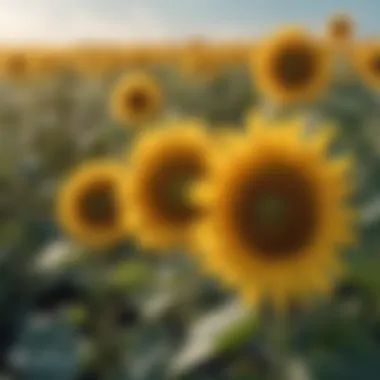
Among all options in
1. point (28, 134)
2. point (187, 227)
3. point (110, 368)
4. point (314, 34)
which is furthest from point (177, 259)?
point (28, 134)

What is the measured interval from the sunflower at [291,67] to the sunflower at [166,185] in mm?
174

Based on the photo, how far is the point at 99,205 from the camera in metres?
0.85

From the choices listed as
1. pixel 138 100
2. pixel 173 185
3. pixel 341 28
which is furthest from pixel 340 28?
pixel 173 185

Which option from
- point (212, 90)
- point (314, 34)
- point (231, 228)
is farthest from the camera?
point (212, 90)

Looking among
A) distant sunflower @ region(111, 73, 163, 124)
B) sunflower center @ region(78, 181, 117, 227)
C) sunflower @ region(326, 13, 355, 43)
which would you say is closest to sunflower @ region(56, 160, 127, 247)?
sunflower center @ region(78, 181, 117, 227)

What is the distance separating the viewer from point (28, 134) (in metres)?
1.15

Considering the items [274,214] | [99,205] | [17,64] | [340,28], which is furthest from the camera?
[17,64]

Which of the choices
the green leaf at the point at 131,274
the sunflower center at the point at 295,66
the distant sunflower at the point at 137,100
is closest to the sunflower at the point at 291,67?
the sunflower center at the point at 295,66

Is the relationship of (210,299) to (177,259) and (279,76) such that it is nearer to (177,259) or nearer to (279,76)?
(177,259)

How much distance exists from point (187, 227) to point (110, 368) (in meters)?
0.17

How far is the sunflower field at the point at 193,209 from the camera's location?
2.09ft

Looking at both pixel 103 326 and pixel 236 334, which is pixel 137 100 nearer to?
pixel 103 326

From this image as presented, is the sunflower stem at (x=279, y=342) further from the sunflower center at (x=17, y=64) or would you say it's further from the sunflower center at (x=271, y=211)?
the sunflower center at (x=17, y=64)

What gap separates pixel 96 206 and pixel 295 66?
22 cm
